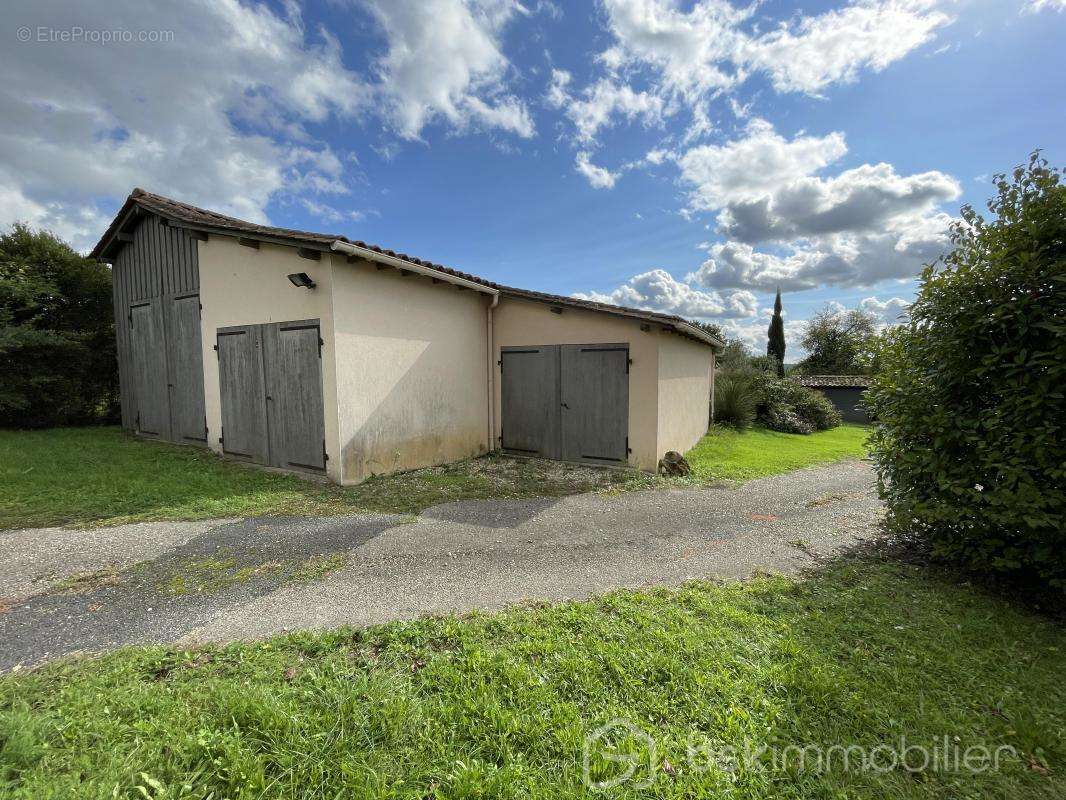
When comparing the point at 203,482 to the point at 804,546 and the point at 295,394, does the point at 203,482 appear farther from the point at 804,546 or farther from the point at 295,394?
the point at 804,546

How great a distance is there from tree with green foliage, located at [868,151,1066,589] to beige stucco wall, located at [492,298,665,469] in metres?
3.85

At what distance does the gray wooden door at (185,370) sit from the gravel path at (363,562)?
460 cm

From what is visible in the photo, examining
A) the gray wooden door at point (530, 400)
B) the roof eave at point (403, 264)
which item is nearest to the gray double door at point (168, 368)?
the roof eave at point (403, 264)

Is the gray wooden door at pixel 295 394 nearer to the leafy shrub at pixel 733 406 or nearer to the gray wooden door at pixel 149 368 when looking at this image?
the gray wooden door at pixel 149 368

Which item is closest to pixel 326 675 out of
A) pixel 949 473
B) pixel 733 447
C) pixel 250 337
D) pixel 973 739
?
pixel 973 739

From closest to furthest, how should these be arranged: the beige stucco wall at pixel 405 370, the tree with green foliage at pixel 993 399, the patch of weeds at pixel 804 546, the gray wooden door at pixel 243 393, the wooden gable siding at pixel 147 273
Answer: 1. the tree with green foliage at pixel 993 399
2. the patch of weeds at pixel 804 546
3. the beige stucco wall at pixel 405 370
4. the gray wooden door at pixel 243 393
5. the wooden gable siding at pixel 147 273

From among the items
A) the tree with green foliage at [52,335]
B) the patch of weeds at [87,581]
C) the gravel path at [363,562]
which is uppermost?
the tree with green foliage at [52,335]

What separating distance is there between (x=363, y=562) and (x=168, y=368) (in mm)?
8149

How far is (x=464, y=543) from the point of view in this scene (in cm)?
437

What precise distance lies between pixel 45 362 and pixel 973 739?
659 inches

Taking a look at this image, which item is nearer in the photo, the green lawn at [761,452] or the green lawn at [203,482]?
the green lawn at [203,482]

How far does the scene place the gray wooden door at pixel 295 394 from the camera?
670 cm

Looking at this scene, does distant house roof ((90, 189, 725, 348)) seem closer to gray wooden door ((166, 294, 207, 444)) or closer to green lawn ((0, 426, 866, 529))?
gray wooden door ((166, 294, 207, 444))

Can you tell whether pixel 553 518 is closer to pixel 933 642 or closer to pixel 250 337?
pixel 933 642
